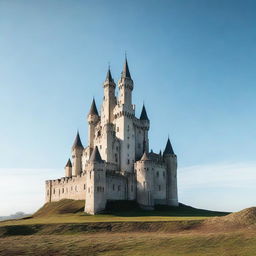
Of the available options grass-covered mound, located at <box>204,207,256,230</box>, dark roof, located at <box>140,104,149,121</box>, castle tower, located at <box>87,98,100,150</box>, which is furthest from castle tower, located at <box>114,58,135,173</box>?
grass-covered mound, located at <box>204,207,256,230</box>

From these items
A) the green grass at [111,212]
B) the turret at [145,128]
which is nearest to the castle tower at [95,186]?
the green grass at [111,212]

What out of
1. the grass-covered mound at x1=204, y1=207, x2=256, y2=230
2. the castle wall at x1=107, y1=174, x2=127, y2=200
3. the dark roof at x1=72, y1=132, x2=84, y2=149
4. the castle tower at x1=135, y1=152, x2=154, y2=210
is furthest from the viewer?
the dark roof at x1=72, y1=132, x2=84, y2=149

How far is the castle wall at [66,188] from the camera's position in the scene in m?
87.6

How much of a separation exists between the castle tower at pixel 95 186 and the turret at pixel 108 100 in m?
25.8

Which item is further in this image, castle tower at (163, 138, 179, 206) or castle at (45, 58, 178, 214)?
castle tower at (163, 138, 179, 206)

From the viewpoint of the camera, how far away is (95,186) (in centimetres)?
7694

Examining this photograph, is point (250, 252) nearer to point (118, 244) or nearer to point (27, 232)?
point (118, 244)

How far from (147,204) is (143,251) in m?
44.1

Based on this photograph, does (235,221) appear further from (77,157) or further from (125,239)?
(77,157)

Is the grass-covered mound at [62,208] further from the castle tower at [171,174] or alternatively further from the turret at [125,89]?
the turret at [125,89]

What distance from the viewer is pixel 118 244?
4406cm

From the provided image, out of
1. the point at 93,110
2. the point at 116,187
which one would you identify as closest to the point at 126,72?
the point at 93,110

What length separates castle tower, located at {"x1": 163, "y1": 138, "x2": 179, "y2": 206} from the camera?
9544 centimetres

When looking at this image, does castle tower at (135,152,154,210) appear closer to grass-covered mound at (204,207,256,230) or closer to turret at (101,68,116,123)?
turret at (101,68,116,123)
